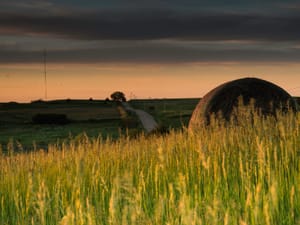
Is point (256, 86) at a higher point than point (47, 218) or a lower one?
higher

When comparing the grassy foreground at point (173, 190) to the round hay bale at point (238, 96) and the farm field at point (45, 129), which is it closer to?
the round hay bale at point (238, 96)

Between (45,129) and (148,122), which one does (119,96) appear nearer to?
(148,122)

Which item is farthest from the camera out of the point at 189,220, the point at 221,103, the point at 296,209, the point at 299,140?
the point at 221,103

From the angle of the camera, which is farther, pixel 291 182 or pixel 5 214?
pixel 5 214

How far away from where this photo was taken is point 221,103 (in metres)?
19.0

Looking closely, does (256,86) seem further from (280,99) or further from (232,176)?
(232,176)

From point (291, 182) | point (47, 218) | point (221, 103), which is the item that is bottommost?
point (47, 218)

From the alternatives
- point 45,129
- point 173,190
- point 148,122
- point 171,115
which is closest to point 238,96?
point 173,190

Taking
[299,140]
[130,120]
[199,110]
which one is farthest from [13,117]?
[299,140]

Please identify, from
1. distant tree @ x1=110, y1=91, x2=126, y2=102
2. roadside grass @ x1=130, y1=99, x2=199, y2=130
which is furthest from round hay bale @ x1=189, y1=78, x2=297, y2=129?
distant tree @ x1=110, y1=91, x2=126, y2=102

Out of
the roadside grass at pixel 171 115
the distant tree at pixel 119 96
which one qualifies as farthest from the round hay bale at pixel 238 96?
the distant tree at pixel 119 96

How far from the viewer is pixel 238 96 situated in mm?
19031

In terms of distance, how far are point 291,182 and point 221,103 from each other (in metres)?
11.6

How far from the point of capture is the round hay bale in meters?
18.8
